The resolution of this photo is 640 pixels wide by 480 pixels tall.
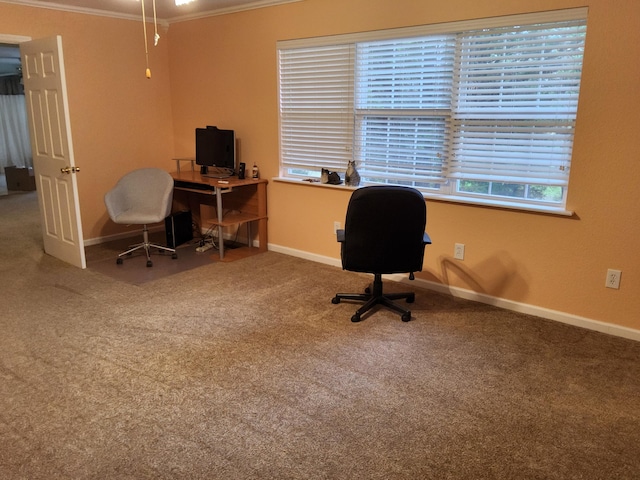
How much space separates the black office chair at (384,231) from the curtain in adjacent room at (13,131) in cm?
962

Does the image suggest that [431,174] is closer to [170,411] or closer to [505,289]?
[505,289]

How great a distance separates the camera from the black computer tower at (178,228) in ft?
16.6

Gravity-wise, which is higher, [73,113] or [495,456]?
[73,113]

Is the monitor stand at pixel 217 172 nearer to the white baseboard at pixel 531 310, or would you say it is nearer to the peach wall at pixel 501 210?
the peach wall at pixel 501 210

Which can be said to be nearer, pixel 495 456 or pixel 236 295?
pixel 495 456

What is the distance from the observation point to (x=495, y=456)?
2.04 meters

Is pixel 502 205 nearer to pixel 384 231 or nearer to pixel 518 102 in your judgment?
pixel 518 102

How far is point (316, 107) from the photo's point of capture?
452cm

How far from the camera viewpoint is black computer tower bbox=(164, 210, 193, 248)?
506cm

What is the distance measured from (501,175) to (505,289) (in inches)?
33.7

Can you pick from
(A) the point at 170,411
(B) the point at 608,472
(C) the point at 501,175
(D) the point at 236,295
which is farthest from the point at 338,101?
(B) the point at 608,472

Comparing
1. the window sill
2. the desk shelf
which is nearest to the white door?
the desk shelf

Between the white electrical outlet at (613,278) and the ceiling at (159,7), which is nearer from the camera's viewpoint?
the white electrical outlet at (613,278)

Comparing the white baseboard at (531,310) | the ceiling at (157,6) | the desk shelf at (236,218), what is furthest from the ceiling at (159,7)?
the white baseboard at (531,310)
